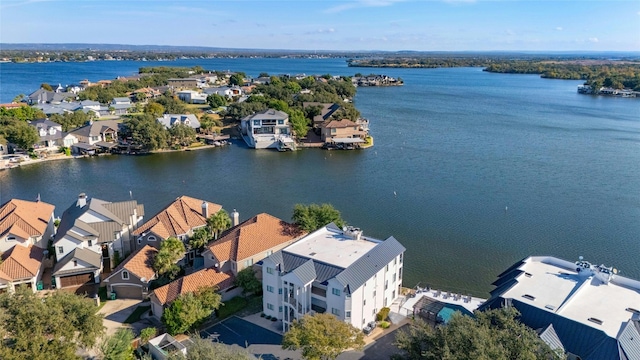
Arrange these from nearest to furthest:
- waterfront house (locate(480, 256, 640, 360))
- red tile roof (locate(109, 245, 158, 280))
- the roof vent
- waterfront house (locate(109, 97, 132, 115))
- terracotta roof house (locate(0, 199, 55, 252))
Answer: waterfront house (locate(480, 256, 640, 360)) < the roof vent < red tile roof (locate(109, 245, 158, 280)) < terracotta roof house (locate(0, 199, 55, 252)) < waterfront house (locate(109, 97, 132, 115))

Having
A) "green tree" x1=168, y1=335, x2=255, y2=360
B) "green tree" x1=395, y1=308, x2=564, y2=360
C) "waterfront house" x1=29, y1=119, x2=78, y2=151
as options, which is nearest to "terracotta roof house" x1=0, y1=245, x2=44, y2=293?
"green tree" x1=168, y1=335, x2=255, y2=360

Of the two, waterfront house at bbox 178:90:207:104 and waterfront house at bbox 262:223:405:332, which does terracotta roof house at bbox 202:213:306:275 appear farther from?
waterfront house at bbox 178:90:207:104

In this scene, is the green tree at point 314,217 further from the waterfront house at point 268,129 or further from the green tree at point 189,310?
the waterfront house at point 268,129

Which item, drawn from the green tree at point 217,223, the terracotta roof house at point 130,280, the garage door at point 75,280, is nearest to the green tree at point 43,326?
the terracotta roof house at point 130,280

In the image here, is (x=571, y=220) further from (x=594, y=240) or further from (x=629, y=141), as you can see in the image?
(x=629, y=141)

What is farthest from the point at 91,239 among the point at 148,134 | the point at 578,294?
the point at 148,134

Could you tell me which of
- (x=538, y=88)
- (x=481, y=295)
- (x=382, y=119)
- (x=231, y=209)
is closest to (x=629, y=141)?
(x=382, y=119)
